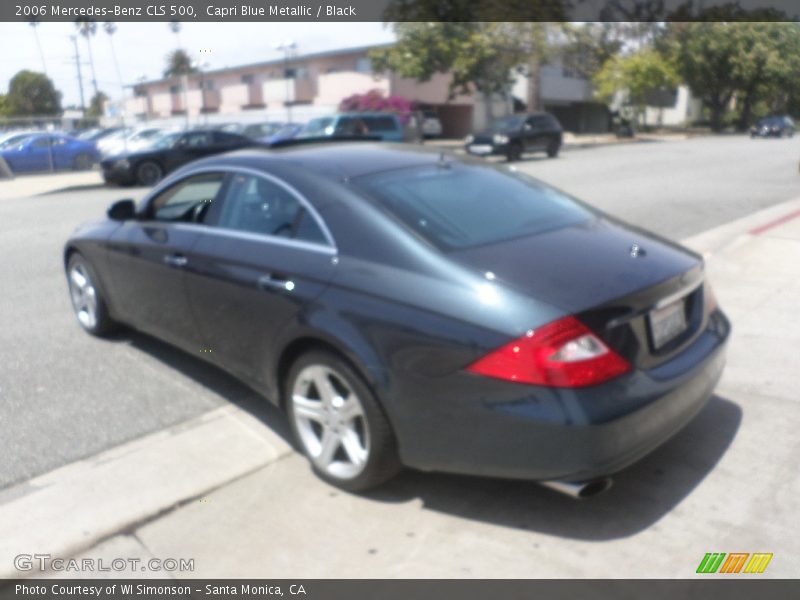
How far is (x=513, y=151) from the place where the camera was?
27.9m

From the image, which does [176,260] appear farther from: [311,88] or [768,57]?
[768,57]

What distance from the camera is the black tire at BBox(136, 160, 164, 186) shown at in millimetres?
20297

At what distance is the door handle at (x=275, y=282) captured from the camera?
3895mm

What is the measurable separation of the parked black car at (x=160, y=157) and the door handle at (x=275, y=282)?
17.1m

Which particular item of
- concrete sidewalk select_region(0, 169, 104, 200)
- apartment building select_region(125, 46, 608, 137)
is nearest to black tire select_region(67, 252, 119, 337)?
concrete sidewalk select_region(0, 169, 104, 200)

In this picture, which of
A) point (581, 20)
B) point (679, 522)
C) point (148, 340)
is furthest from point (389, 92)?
point (679, 522)

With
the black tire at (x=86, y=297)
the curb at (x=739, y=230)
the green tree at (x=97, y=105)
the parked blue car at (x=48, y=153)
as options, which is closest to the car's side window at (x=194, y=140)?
the parked blue car at (x=48, y=153)

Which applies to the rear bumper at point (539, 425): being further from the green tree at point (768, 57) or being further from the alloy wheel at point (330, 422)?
the green tree at point (768, 57)

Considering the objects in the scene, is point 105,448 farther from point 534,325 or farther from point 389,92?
point 389,92

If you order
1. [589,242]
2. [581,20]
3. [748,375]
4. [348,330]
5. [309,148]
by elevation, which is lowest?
[748,375]

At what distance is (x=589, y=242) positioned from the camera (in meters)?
3.84

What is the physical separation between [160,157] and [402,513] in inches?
722

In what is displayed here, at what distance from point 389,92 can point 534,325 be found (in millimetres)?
42303

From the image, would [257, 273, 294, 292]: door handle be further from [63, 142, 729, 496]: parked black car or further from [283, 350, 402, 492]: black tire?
[283, 350, 402, 492]: black tire
